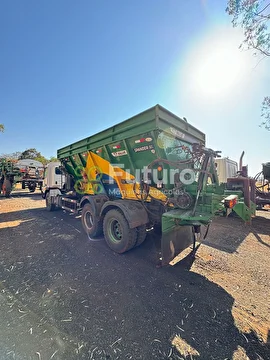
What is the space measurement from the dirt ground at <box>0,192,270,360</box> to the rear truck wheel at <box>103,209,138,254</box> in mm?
248

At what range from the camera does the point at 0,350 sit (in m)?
1.88

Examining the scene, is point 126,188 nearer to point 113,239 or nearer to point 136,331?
point 113,239

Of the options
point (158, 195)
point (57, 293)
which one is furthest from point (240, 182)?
point (57, 293)

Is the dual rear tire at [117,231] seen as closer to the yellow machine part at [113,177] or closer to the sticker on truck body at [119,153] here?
the yellow machine part at [113,177]

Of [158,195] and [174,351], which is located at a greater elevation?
[158,195]

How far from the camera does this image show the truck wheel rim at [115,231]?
4525 mm

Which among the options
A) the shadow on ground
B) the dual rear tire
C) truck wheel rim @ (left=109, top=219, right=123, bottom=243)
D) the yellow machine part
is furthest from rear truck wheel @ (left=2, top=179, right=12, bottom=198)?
truck wheel rim @ (left=109, top=219, right=123, bottom=243)

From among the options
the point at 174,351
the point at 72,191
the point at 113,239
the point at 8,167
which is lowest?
the point at 174,351

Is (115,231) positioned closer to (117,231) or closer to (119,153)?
(117,231)

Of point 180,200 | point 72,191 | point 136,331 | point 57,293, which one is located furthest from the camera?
point 72,191

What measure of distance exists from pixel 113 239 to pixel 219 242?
3.22 metres

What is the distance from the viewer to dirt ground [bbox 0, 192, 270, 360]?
196 cm

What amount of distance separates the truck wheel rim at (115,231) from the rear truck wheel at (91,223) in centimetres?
69

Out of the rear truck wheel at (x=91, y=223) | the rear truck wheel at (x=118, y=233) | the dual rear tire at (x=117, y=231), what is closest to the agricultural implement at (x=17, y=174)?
the rear truck wheel at (x=91, y=223)
